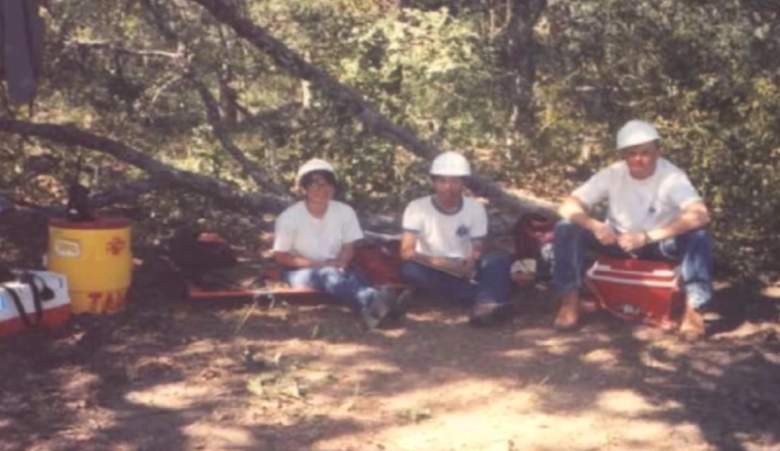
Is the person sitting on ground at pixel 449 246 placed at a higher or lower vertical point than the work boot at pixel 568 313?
higher

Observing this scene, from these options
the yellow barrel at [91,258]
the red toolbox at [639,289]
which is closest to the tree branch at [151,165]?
the yellow barrel at [91,258]

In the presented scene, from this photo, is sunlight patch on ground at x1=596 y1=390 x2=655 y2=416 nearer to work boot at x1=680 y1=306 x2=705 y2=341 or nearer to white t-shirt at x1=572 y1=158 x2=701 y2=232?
work boot at x1=680 y1=306 x2=705 y2=341

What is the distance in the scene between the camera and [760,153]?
6766mm

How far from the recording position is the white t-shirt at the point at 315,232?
249 inches

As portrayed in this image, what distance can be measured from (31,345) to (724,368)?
3665 millimetres

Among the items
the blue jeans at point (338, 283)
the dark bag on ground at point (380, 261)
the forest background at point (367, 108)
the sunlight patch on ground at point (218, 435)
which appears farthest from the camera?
the forest background at point (367, 108)

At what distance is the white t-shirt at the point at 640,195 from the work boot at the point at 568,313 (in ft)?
1.69

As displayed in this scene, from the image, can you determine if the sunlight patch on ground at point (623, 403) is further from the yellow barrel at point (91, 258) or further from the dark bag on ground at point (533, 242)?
the yellow barrel at point (91, 258)

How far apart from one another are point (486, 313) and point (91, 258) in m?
2.35

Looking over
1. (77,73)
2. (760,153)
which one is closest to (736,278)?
(760,153)

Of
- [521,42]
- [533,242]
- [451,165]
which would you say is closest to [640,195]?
[533,242]

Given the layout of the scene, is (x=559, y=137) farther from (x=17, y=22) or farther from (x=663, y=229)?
(x=17, y=22)

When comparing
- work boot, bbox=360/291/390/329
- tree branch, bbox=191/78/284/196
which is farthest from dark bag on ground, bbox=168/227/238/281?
tree branch, bbox=191/78/284/196

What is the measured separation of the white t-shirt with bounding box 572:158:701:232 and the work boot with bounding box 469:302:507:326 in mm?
847
